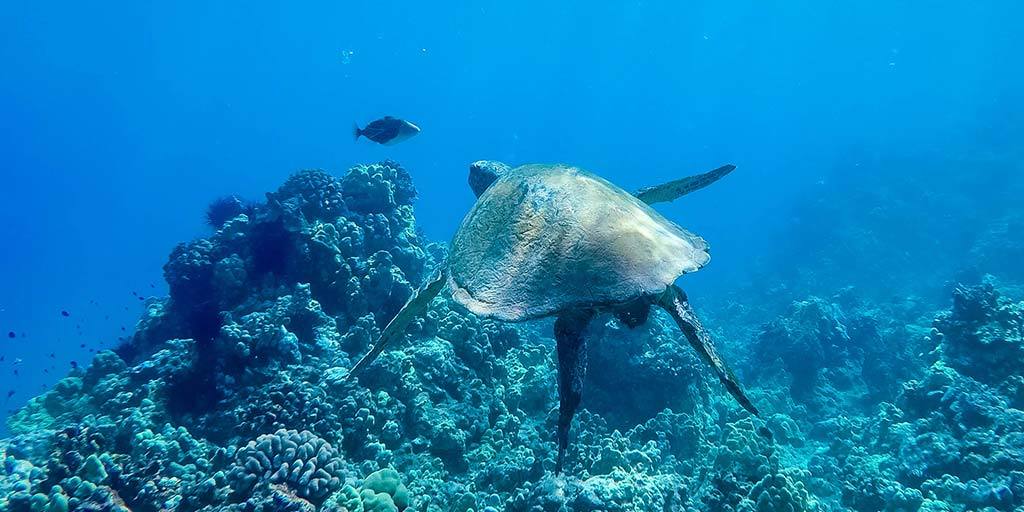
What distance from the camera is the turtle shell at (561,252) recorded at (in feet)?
10.8

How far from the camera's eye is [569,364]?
3.38 metres

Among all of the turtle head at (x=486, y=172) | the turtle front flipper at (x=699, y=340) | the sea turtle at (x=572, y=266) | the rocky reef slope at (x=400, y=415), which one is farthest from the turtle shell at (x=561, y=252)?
the rocky reef slope at (x=400, y=415)

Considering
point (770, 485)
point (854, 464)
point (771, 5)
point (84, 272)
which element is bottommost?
point (854, 464)

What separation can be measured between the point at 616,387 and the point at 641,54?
157m

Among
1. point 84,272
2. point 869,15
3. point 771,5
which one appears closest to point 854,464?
point 84,272

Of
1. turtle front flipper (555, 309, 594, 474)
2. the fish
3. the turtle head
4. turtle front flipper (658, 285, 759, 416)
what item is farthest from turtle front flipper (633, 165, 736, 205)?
the fish

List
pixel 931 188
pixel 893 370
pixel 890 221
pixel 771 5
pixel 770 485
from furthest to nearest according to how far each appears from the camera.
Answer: pixel 771 5 < pixel 931 188 < pixel 890 221 < pixel 893 370 < pixel 770 485

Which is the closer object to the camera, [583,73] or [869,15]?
[869,15]

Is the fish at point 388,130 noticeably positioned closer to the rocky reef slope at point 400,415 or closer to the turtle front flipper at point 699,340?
the rocky reef slope at point 400,415

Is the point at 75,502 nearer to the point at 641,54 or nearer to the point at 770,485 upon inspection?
the point at 770,485

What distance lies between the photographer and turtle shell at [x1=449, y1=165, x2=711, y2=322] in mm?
3287

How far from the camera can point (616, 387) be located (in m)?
7.65

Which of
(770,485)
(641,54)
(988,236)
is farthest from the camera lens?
(641,54)

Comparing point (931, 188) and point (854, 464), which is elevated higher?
point (854, 464)
